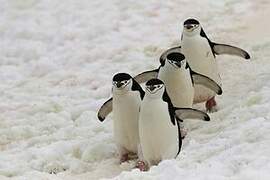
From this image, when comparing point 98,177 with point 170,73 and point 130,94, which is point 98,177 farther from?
point 170,73

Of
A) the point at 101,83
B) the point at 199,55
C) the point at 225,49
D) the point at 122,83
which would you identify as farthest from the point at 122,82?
the point at 101,83

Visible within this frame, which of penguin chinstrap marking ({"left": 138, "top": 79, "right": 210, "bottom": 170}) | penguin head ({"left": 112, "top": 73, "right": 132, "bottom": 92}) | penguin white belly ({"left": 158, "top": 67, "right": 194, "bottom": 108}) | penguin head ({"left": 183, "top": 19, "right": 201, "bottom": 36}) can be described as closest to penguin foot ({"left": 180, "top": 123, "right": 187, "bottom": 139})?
penguin white belly ({"left": 158, "top": 67, "right": 194, "bottom": 108})

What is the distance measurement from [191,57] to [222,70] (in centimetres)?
99

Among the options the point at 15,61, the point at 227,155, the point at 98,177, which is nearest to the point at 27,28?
the point at 15,61

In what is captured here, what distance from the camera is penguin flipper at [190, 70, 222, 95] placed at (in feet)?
15.1

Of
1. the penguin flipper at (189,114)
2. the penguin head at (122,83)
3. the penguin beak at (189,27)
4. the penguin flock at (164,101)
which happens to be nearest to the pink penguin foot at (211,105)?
the penguin flock at (164,101)

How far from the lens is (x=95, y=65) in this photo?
6.36 meters

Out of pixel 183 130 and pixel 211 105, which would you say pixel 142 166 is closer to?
pixel 183 130

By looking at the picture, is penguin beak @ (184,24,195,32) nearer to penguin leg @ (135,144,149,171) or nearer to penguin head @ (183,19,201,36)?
penguin head @ (183,19,201,36)

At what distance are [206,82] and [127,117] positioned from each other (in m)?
0.68

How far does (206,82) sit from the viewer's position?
4617 millimetres

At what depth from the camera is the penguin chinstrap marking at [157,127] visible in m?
4.04

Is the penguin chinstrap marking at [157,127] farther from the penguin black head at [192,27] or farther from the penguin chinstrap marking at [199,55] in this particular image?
the penguin black head at [192,27]

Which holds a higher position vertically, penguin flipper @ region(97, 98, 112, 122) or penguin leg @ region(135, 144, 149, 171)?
penguin flipper @ region(97, 98, 112, 122)
